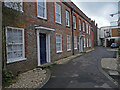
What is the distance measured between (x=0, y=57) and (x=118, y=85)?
17.1 ft

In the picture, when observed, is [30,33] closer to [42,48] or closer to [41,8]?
[42,48]

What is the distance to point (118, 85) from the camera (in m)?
4.09

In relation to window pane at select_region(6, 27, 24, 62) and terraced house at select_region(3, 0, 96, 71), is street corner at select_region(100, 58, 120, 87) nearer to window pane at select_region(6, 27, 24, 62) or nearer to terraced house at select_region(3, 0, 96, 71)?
terraced house at select_region(3, 0, 96, 71)

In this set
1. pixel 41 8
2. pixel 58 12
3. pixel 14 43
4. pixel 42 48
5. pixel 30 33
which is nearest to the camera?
pixel 14 43

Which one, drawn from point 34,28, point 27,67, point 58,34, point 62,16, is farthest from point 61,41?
point 27,67

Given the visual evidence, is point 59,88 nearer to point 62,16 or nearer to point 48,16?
point 48,16

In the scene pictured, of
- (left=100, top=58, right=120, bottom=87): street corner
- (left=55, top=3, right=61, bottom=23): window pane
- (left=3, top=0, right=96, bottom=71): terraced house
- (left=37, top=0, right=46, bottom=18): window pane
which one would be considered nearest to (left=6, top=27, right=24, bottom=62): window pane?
(left=3, top=0, right=96, bottom=71): terraced house

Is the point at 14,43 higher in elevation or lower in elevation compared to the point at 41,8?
lower

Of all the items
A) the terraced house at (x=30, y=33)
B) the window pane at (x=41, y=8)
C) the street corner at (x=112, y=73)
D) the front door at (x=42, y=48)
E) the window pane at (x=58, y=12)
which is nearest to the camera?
the street corner at (x=112, y=73)

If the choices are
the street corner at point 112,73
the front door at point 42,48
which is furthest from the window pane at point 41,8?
the street corner at point 112,73

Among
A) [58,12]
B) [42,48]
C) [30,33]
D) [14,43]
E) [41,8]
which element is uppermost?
[58,12]

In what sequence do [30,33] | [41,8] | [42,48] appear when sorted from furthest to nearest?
[42,48] < [41,8] < [30,33]

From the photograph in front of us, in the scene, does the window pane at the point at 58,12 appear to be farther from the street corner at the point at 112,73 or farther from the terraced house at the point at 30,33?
the street corner at the point at 112,73

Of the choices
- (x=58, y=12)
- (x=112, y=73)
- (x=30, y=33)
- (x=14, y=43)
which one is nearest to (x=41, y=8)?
(x=30, y=33)
